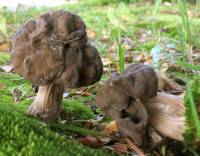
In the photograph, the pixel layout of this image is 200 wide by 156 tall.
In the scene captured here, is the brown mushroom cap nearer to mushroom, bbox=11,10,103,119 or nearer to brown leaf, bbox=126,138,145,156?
mushroom, bbox=11,10,103,119

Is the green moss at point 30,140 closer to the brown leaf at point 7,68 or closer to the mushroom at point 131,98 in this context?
the mushroom at point 131,98

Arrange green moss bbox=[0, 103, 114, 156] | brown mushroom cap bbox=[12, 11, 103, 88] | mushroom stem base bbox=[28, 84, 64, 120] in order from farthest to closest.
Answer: mushroom stem base bbox=[28, 84, 64, 120], brown mushroom cap bbox=[12, 11, 103, 88], green moss bbox=[0, 103, 114, 156]

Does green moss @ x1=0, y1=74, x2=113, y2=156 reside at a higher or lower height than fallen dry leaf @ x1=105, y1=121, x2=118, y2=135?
higher

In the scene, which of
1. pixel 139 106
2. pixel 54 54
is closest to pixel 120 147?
pixel 139 106

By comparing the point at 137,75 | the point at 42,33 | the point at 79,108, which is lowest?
the point at 79,108

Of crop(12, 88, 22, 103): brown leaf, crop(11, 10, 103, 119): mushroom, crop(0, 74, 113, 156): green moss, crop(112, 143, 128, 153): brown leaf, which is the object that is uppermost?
crop(11, 10, 103, 119): mushroom

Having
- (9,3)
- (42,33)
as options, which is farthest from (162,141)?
(9,3)

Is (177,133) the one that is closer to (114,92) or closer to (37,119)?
(114,92)

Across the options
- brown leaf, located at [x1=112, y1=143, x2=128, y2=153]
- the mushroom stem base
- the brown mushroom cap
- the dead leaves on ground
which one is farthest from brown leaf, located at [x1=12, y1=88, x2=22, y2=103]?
brown leaf, located at [x1=112, y1=143, x2=128, y2=153]
